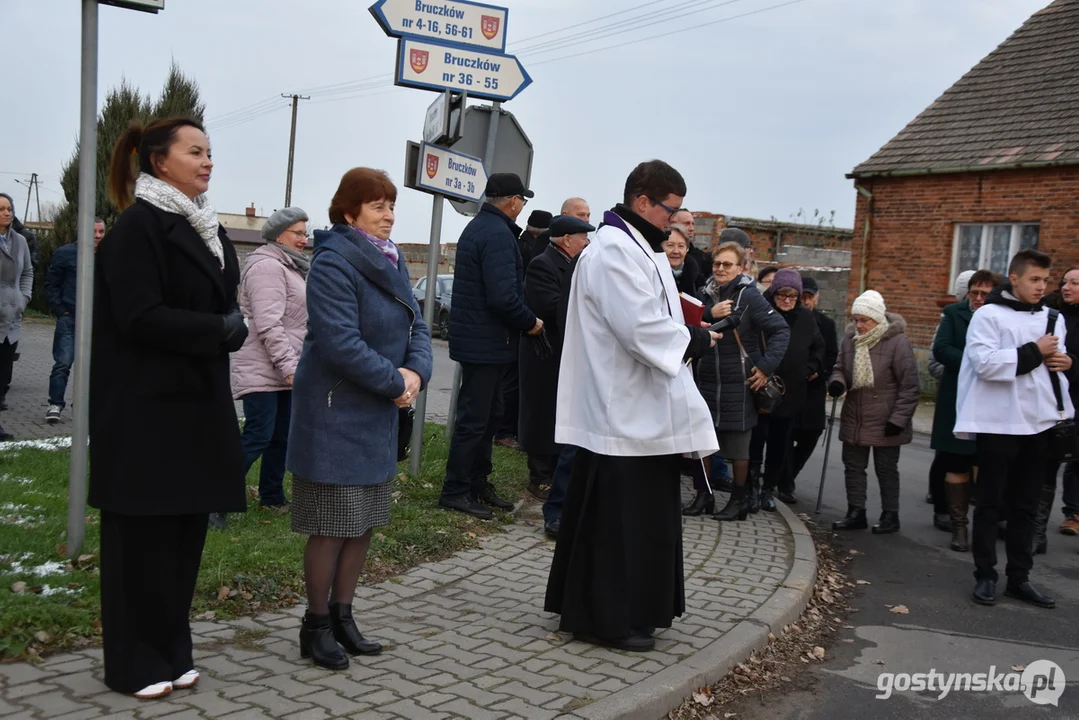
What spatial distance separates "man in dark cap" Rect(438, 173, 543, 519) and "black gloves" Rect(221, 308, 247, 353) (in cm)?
304

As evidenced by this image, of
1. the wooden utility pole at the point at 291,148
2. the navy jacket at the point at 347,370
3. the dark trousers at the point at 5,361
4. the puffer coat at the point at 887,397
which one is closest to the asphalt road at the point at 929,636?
the puffer coat at the point at 887,397

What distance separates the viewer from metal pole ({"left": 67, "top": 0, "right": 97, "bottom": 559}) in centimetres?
493

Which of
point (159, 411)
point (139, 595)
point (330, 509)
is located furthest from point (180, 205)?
point (139, 595)

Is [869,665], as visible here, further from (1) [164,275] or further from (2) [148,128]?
(2) [148,128]

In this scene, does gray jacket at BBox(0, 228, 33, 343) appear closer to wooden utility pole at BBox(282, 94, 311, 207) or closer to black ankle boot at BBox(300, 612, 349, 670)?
black ankle boot at BBox(300, 612, 349, 670)

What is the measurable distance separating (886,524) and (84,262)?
20.1 ft

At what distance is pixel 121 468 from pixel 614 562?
2174 millimetres

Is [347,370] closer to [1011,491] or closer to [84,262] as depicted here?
[84,262]

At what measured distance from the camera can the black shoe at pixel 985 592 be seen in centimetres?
613

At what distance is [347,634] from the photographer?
171 inches

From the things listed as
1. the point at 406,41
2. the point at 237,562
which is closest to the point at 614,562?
the point at 237,562

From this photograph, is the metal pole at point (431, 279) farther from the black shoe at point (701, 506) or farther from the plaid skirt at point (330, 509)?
the plaid skirt at point (330, 509)

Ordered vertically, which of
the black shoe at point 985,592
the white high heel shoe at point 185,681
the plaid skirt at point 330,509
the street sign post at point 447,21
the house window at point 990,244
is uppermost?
the street sign post at point 447,21

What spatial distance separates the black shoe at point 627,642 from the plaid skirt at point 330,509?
4.12 feet
